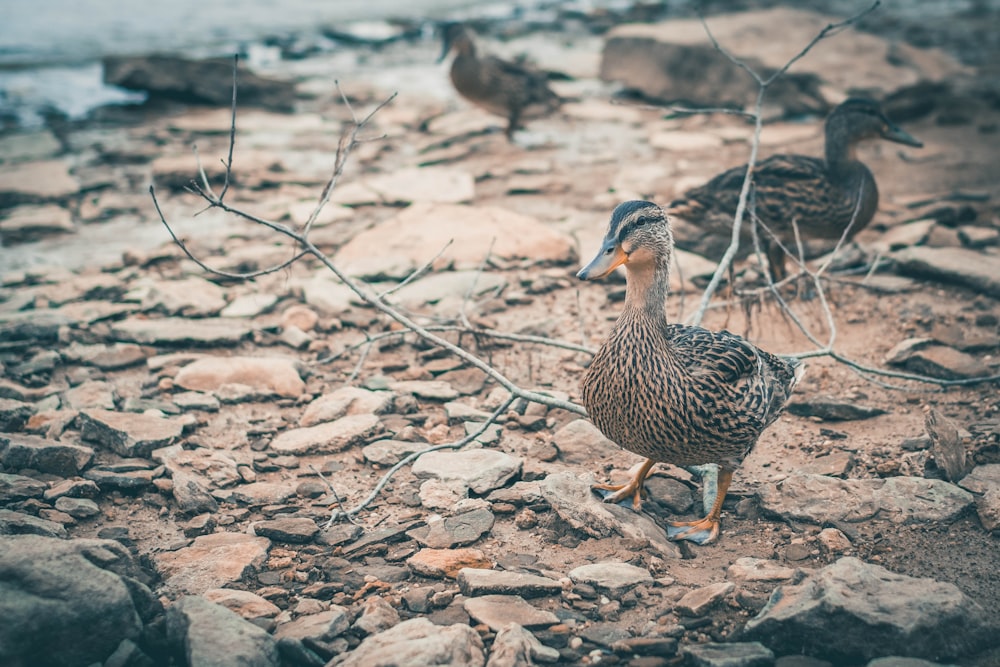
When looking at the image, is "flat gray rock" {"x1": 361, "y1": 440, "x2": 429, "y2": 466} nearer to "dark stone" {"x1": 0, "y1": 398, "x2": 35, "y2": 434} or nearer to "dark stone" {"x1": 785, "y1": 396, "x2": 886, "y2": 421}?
"dark stone" {"x1": 0, "y1": 398, "x2": 35, "y2": 434}

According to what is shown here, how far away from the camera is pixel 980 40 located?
418 inches

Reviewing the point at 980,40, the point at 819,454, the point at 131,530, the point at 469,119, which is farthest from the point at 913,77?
the point at 131,530

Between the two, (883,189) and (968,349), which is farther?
(883,189)

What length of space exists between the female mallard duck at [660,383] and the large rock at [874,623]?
2.02 feet

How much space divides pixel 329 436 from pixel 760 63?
6.35 meters

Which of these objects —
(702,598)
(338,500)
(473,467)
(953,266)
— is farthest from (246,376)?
(953,266)

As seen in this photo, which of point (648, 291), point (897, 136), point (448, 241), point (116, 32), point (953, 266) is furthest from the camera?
point (116, 32)

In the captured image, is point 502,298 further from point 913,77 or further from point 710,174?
point 913,77

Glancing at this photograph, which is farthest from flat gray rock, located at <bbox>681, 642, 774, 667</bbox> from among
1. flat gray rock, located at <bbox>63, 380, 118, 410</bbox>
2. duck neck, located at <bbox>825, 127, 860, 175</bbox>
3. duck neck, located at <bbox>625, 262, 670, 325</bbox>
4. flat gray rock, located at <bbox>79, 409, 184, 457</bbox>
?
duck neck, located at <bbox>825, 127, 860, 175</bbox>

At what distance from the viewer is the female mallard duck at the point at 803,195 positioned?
16.4 feet

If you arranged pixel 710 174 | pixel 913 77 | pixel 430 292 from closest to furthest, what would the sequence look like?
pixel 430 292
pixel 710 174
pixel 913 77

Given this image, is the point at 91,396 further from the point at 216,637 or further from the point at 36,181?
the point at 36,181

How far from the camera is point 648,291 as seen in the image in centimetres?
324

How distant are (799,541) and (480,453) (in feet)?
4.40
